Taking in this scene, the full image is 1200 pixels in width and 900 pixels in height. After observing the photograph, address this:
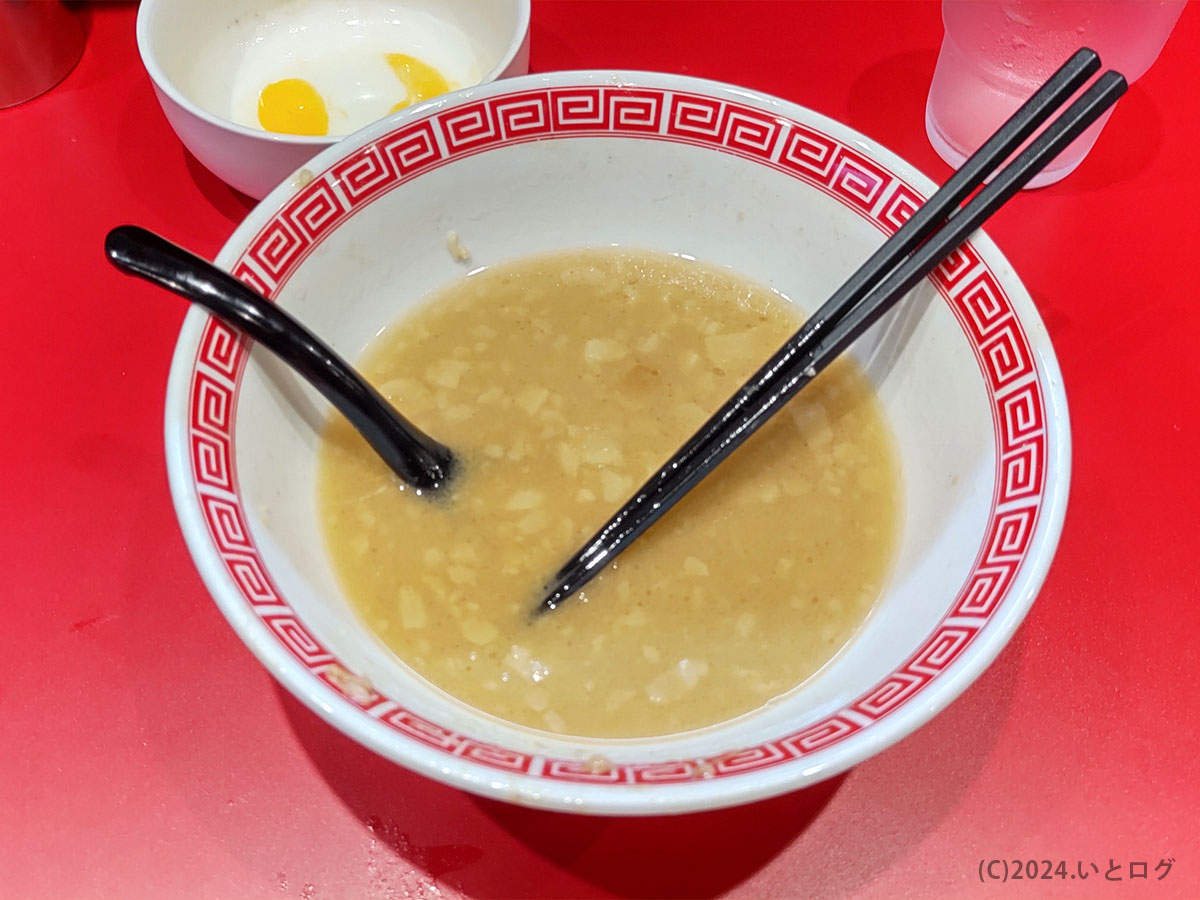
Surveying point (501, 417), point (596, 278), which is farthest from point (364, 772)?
point (596, 278)

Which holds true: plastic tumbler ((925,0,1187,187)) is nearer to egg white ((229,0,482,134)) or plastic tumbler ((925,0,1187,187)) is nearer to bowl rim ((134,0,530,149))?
bowl rim ((134,0,530,149))

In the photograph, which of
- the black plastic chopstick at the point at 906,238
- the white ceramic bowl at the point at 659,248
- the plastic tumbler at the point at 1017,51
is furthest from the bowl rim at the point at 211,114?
the plastic tumbler at the point at 1017,51

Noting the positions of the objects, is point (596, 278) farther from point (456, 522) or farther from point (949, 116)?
point (949, 116)

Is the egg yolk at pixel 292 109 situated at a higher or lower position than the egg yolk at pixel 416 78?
lower

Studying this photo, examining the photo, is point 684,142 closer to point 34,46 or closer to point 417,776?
point 417,776

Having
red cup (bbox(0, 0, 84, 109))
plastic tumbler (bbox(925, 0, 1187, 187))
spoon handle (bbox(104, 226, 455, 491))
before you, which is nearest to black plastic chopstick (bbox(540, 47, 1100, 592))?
spoon handle (bbox(104, 226, 455, 491))

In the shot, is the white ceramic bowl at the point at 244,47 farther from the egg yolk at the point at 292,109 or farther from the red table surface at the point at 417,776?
the red table surface at the point at 417,776

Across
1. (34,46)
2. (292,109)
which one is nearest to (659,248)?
(292,109)
